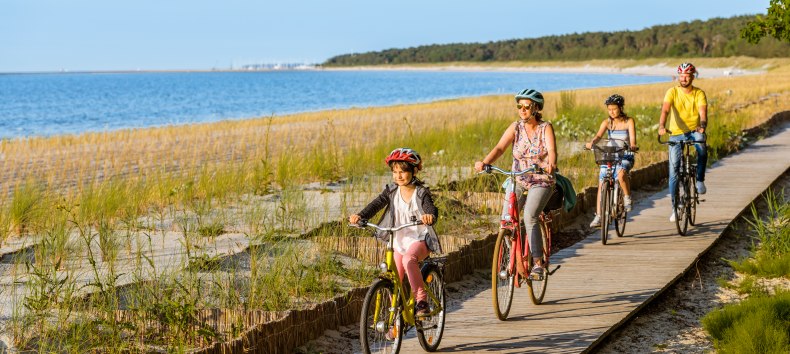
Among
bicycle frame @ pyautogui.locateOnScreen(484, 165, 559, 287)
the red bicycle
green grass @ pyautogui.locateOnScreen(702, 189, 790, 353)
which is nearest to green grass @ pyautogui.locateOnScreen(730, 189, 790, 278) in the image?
green grass @ pyautogui.locateOnScreen(702, 189, 790, 353)

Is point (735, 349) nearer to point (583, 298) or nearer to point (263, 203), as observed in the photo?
point (583, 298)

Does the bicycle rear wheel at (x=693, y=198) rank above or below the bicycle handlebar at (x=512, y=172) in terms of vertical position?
below

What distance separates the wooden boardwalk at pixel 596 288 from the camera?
6.34 meters

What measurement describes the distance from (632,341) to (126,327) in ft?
10.5

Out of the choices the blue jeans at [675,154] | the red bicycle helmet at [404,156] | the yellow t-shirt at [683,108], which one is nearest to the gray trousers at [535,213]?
the red bicycle helmet at [404,156]

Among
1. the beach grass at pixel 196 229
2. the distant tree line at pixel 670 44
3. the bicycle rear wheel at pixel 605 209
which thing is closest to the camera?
the beach grass at pixel 196 229

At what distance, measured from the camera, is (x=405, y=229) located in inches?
226

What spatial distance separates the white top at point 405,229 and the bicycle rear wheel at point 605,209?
13.6 ft

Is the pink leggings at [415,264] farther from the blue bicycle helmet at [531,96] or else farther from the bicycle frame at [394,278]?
the blue bicycle helmet at [531,96]

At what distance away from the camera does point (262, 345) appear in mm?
5836

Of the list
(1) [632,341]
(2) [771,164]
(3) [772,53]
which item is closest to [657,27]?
(3) [772,53]

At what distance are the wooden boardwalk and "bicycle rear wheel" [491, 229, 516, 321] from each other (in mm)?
105

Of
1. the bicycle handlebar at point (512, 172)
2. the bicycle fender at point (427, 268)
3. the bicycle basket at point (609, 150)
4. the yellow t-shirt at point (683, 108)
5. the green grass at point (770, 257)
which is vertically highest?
the yellow t-shirt at point (683, 108)

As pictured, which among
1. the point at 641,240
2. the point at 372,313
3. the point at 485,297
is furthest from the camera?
the point at 641,240
